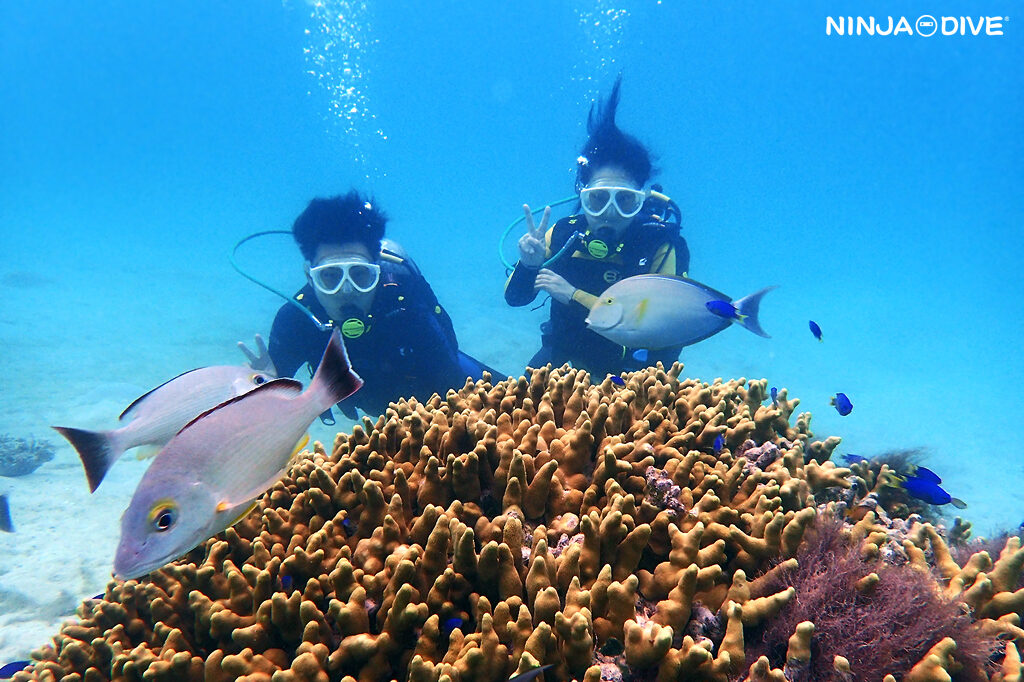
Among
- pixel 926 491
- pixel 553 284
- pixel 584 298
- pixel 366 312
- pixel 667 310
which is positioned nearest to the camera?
pixel 926 491

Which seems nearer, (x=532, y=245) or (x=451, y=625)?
(x=451, y=625)

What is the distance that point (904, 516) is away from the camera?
292cm

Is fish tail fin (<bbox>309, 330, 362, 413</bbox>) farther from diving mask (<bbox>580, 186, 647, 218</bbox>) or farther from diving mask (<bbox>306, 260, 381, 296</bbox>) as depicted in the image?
diving mask (<bbox>580, 186, 647, 218</bbox>)

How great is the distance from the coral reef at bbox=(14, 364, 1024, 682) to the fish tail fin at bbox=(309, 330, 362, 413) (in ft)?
2.18

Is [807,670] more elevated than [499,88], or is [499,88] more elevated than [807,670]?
[499,88]

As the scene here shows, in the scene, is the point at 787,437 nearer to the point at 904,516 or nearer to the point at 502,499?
the point at 904,516

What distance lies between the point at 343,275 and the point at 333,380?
188 inches

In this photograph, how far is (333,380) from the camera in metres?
1.64

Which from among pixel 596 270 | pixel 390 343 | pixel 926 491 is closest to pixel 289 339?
pixel 390 343

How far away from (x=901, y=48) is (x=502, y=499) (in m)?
123

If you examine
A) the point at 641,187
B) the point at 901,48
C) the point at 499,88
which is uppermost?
the point at 499,88

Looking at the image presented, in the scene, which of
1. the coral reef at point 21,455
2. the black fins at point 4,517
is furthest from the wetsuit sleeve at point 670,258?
the coral reef at point 21,455

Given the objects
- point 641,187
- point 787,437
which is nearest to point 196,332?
point 641,187

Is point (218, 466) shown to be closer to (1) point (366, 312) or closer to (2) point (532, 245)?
(1) point (366, 312)
